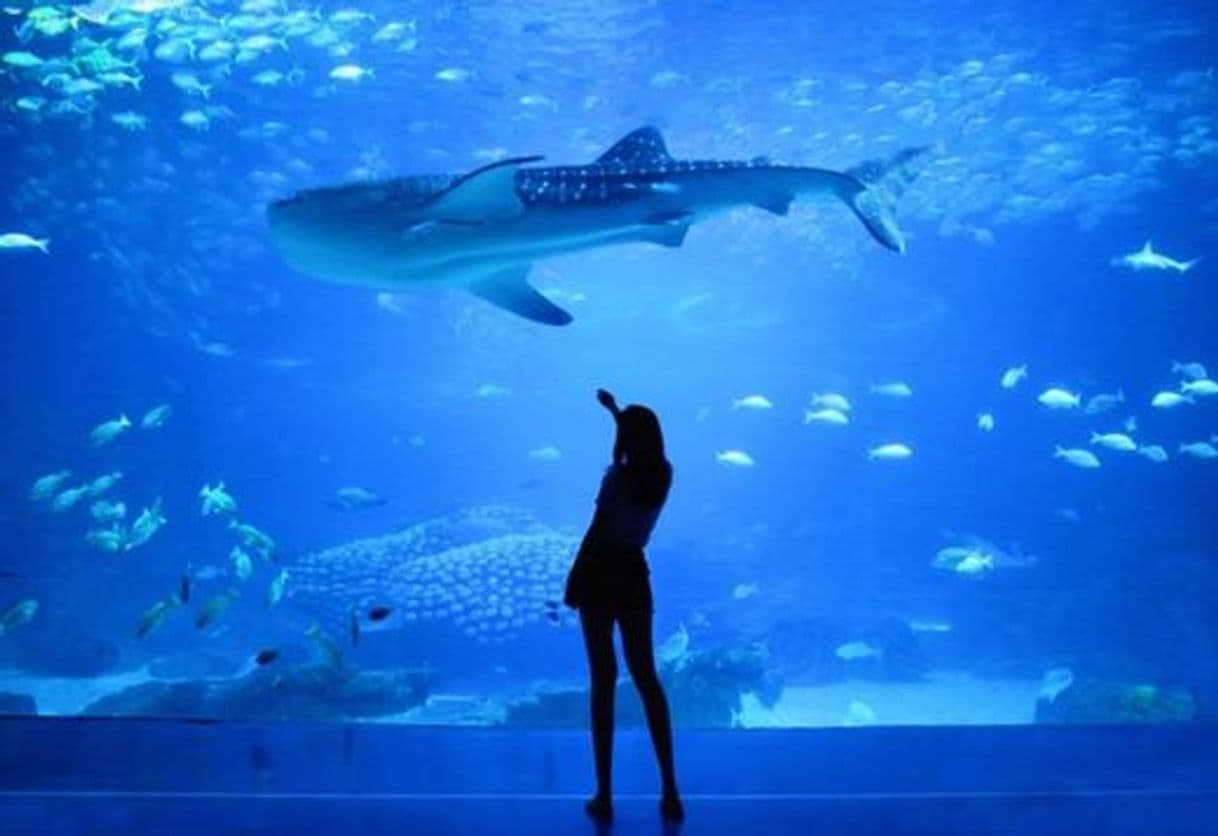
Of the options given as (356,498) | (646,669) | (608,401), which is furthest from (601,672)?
(356,498)

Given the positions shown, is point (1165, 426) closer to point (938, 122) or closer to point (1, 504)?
point (938, 122)

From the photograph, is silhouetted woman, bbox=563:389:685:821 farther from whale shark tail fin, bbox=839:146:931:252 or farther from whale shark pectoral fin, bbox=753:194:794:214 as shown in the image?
whale shark tail fin, bbox=839:146:931:252

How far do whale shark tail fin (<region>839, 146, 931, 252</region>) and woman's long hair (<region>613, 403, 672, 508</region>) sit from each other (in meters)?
2.50

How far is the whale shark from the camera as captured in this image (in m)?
4.86

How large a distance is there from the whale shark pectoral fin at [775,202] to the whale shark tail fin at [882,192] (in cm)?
34

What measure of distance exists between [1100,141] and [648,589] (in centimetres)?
2236

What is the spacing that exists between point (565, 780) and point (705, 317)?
33.5m

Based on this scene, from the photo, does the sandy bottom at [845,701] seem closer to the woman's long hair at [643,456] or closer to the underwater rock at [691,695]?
the underwater rock at [691,695]

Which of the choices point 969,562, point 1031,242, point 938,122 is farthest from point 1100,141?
point 969,562

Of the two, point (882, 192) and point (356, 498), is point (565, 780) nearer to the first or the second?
point (882, 192)

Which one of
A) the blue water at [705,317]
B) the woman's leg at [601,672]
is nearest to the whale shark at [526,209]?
the woman's leg at [601,672]

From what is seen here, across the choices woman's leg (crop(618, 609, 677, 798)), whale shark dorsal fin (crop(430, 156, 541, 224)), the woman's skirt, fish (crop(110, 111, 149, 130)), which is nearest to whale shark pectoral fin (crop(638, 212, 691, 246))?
whale shark dorsal fin (crop(430, 156, 541, 224))

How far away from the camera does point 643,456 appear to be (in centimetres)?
307

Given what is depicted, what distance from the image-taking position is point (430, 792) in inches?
142
